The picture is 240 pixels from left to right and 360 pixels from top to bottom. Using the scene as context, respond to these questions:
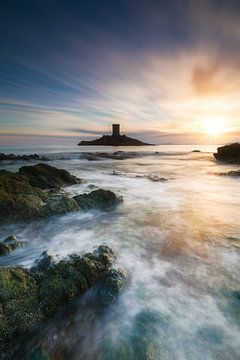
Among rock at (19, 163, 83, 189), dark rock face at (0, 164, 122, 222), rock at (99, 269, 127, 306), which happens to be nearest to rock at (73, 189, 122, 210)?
dark rock face at (0, 164, 122, 222)

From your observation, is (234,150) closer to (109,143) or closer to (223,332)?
(223,332)

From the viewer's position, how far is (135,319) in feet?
9.61

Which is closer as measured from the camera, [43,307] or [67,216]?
[43,307]

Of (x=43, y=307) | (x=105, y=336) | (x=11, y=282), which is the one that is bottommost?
(x=105, y=336)

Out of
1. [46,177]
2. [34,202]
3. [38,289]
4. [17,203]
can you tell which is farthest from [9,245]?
[46,177]

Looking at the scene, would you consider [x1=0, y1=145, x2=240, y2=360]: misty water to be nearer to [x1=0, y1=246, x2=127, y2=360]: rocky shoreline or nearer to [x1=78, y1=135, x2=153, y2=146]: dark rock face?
[x1=0, y1=246, x2=127, y2=360]: rocky shoreline

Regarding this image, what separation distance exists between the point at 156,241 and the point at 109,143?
122m

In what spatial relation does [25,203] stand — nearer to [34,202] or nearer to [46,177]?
[34,202]

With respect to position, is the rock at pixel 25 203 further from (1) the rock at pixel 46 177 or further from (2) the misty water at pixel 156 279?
(1) the rock at pixel 46 177

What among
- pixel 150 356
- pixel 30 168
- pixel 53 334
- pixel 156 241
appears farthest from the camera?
pixel 30 168

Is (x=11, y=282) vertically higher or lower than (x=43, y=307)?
higher

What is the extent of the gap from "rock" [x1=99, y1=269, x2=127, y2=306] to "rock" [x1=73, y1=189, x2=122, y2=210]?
392cm

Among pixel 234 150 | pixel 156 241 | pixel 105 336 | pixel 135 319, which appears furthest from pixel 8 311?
pixel 234 150

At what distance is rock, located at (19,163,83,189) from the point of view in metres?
10.3
